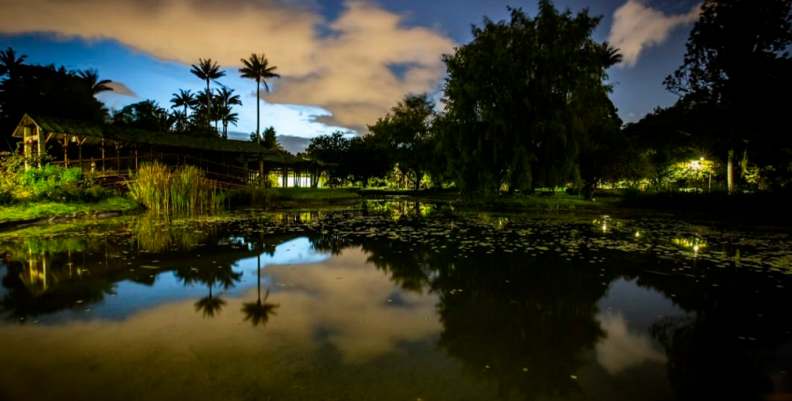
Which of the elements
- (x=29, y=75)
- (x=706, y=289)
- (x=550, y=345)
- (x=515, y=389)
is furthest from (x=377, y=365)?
(x=29, y=75)

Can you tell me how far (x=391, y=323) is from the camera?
441 centimetres

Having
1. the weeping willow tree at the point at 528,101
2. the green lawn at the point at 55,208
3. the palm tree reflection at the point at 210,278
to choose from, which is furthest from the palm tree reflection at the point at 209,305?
the weeping willow tree at the point at 528,101

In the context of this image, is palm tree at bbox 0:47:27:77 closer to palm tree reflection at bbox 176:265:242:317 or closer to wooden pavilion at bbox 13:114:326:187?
wooden pavilion at bbox 13:114:326:187

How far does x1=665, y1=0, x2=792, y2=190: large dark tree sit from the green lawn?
3079 centimetres

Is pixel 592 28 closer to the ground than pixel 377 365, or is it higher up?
higher up

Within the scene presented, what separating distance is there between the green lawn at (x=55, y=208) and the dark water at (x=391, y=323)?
14.5 ft

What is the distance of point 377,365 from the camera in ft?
11.0

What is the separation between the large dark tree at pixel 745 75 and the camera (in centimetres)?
2192

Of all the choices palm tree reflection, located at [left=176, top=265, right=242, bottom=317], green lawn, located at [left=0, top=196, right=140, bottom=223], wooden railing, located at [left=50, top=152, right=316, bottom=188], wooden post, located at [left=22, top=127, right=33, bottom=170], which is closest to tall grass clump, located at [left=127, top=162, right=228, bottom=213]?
green lawn, located at [left=0, top=196, right=140, bottom=223]

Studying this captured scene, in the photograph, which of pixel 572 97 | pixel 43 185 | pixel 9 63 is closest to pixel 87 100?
pixel 9 63

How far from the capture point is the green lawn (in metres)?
12.2

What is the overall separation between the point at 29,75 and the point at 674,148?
62390 mm

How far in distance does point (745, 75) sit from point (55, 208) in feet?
113

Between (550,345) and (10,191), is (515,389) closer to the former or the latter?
(550,345)
